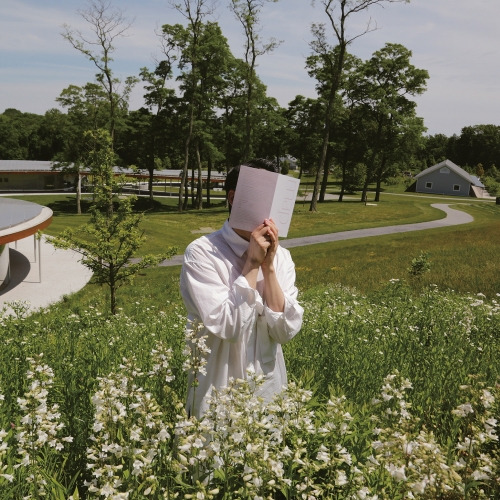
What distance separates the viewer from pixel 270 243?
254 centimetres

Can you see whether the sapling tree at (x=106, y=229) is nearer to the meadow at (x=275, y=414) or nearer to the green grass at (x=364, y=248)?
the meadow at (x=275, y=414)

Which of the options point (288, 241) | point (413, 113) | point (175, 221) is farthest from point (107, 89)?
point (413, 113)

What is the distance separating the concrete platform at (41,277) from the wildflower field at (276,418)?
317 inches

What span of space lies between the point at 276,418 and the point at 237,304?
65 cm

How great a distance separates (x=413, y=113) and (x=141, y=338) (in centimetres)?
4644

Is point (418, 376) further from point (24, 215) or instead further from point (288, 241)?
point (288, 241)

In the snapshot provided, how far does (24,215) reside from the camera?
17906 millimetres

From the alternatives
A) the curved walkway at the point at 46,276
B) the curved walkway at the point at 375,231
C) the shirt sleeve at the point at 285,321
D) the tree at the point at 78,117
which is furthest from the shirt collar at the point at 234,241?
the tree at the point at 78,117

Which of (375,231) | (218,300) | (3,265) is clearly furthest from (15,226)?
(375,231)

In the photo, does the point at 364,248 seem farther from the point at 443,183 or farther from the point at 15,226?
the point at 443,183

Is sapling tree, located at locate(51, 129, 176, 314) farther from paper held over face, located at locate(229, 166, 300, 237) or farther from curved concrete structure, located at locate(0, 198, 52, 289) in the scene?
paper held over face, located at locate(229, 166, 300, 237)

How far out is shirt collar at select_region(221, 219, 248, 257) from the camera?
8.89 ft

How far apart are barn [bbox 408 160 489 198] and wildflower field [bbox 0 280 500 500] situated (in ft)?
243

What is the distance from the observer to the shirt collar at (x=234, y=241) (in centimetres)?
271
